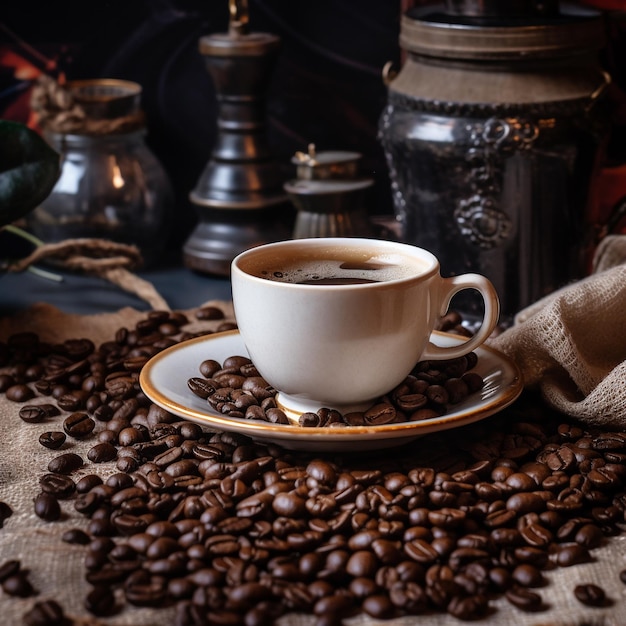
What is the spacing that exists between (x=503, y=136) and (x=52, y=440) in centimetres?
72

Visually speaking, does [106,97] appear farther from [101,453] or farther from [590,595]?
[590,595]

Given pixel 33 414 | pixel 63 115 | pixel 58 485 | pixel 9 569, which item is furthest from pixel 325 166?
pixel 9 569

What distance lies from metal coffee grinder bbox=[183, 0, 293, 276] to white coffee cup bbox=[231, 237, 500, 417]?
0.64 meters

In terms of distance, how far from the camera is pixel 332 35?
6.16 feet

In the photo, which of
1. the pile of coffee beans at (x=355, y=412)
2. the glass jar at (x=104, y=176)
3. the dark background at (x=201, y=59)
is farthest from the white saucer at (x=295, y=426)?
the dark background at (x=201, y=59)

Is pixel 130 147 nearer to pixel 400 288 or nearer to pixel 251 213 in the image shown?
pixel 251 213

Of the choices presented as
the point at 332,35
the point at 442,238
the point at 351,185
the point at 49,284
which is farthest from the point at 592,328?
the point at 49,284

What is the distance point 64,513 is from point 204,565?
193 millimetres

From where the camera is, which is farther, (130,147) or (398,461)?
(130,147)

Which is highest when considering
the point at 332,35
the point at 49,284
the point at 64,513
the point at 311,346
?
the point at 332,35

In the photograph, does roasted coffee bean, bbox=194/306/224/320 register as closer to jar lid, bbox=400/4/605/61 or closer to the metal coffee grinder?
the metal coffee grinder

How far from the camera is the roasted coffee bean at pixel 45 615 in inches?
32.2

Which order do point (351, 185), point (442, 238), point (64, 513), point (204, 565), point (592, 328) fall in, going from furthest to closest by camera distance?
point (351, 185)
point (442, 238)
point (592, 328)
point (64, 513)
point (204, 565)

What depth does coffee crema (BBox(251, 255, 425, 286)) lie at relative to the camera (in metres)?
1.11
